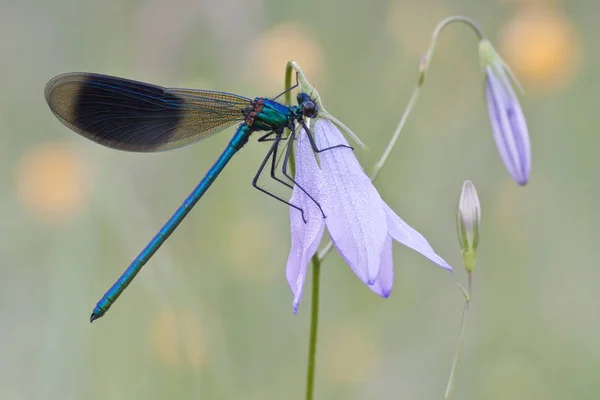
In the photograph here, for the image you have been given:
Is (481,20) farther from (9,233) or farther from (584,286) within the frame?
(9,233)

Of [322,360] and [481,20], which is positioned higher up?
[481,20]

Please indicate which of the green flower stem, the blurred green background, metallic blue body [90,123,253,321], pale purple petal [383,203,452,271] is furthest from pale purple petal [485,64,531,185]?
the blurred green background

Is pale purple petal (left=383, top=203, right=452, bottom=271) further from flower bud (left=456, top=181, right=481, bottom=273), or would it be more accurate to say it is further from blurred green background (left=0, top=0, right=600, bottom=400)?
blurred green background (left=0, top=0, right=600, bottom=400)

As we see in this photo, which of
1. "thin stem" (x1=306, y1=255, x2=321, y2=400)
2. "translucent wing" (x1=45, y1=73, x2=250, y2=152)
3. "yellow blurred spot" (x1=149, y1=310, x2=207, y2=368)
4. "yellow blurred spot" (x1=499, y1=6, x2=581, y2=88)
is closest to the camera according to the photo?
"thin stem" (x1=306, y1=255, x2=321, y2=400)

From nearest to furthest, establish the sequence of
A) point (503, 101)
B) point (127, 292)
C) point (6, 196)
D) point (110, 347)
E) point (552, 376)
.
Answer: point (503, 101) < point (552, 376) < point (110, 347) < point (127, 292) < point (6, 196)

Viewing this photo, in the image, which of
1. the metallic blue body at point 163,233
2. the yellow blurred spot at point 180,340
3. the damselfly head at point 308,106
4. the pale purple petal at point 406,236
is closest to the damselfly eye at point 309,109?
the damselfly head at point 308,106

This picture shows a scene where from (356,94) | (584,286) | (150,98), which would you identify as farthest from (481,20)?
(150,98)
